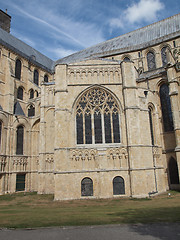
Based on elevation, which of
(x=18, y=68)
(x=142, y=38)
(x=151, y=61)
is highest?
(x=142, y=38)

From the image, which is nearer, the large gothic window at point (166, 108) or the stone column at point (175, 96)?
the stone column at point (175, 96)

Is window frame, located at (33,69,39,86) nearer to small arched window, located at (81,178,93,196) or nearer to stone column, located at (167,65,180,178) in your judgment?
stone column, located at (167,65,180,178)

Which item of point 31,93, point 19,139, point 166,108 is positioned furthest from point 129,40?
point 19,139

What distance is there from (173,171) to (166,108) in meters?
6.26

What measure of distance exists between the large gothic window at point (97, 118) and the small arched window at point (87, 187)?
3211 millimetres

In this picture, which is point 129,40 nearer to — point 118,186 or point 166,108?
point 166,108

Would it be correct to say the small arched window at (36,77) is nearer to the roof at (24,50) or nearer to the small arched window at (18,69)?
the roof at (24,50)

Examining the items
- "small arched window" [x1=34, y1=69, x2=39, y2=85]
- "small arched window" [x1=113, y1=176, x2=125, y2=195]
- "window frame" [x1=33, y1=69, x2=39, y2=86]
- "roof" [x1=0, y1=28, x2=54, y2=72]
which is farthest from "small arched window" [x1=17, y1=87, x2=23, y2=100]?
"small arched window" [x1=113, y1=176, x2=125, y2=195]

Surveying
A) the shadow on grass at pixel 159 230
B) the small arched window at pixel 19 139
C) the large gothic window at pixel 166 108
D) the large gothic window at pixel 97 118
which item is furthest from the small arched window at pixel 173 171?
the small arched window at pixel 19 139

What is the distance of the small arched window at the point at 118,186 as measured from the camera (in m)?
16.1

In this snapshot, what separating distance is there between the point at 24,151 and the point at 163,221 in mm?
20322

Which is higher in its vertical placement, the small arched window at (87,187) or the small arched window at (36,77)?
the small arched window at (36,77)

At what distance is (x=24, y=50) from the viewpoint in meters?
33.5

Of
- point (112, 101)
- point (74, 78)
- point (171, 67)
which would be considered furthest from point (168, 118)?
point (74, 78)
